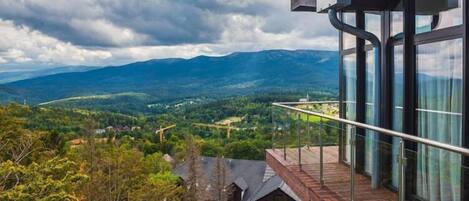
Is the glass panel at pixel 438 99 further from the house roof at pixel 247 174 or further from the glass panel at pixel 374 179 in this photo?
the house roof at pixel 247 174

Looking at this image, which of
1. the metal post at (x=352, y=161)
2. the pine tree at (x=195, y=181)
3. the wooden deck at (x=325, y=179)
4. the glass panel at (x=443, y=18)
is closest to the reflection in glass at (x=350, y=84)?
the wooden deck at (x=325, y=179)

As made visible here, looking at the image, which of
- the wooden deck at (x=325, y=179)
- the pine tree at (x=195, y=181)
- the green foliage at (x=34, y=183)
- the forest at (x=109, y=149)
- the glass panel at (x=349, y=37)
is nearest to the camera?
the wooden deck at (x=325, y=179)

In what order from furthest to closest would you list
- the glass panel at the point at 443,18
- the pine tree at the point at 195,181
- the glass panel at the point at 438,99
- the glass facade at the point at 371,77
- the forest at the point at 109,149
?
the pine tree at the point at 195,181
the forest at the point at 109,149
the glass facade at the point at 371,77
the glass panel at the point at 443,18
the glass panel at the point at 438,99

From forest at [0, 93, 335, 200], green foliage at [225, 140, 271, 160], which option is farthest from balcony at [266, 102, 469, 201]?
green foliage at [225, 140, 271, 160]

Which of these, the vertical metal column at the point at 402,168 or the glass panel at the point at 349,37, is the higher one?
the glass panel at the point at 349,37

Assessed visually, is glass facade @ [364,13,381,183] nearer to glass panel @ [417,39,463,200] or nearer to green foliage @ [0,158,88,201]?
glass panel @ [417,39,463,200]

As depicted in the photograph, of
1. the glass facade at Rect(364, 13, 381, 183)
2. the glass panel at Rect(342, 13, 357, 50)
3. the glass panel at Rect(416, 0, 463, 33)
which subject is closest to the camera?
the glass panel at Rect(416, 0, 463, 33)

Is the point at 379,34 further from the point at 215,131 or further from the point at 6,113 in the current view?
the point at 215,131

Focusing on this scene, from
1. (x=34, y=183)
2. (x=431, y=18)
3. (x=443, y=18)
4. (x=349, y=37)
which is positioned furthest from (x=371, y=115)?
(x=34, y=183)
